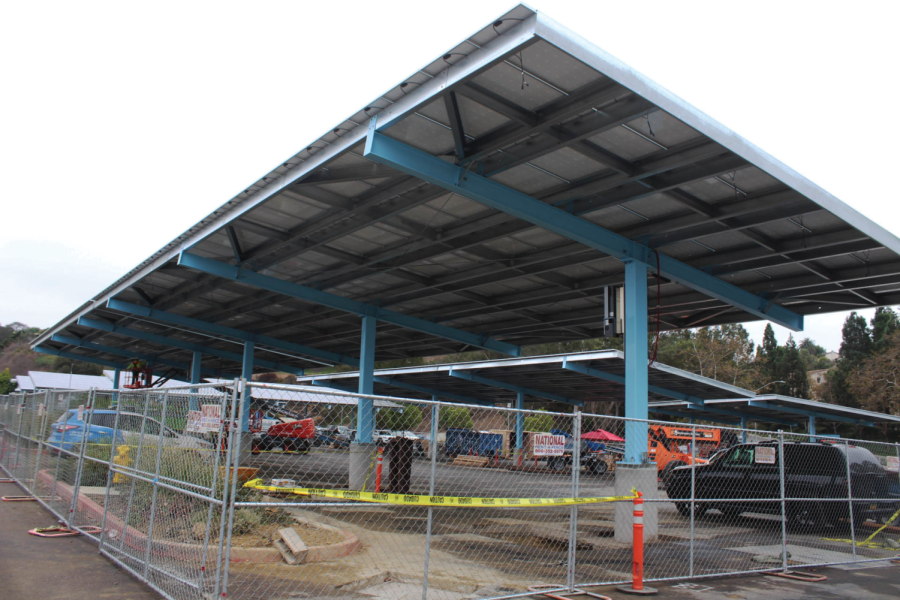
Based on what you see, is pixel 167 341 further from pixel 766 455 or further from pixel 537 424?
pixel 766 455

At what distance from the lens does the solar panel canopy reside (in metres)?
8.20

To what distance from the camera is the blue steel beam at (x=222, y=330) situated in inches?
903

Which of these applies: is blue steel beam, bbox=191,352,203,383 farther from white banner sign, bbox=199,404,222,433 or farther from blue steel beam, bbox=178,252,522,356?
white banner sign, bbox=199,404,222,433

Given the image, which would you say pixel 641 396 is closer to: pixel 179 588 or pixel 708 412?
pixel 179 588

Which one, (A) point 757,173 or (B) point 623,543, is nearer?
(A) point 757,173

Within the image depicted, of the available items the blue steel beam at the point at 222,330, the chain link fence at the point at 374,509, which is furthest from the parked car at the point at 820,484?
the blue steel beam at the point at 222,330

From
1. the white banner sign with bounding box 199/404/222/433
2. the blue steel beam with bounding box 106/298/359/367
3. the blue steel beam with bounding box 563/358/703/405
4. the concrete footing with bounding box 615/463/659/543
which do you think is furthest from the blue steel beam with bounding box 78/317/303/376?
the white banner sign with bounding box 199/404/222/433

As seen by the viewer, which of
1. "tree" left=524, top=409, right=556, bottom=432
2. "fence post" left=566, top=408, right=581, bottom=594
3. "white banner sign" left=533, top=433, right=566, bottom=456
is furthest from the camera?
"tree" left=524, top=409, right=556, bottom=432

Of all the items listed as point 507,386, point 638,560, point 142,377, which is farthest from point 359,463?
point 142,377

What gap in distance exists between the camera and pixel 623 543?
36.5 feet

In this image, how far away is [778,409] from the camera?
32594 mm

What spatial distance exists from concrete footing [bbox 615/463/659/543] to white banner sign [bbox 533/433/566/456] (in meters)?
3.88

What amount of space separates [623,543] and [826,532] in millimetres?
5374

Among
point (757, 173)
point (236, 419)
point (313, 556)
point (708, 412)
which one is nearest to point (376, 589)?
point (313, 556)
